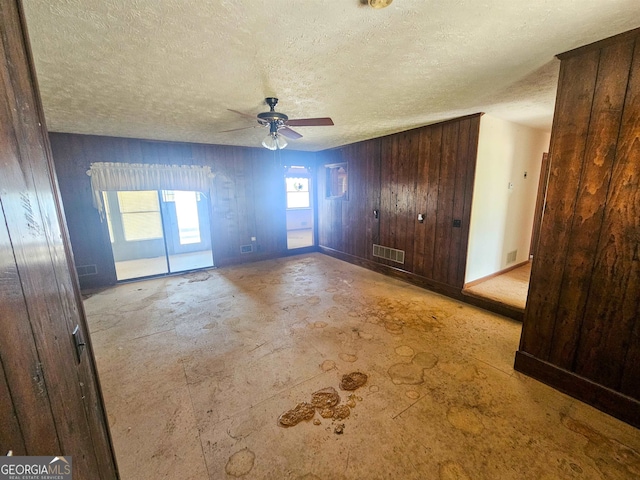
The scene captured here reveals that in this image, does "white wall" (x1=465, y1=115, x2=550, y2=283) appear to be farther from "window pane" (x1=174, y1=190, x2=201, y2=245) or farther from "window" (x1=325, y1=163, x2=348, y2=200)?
"window pane" (x1=174, y1=190, x2=201, y2=245)

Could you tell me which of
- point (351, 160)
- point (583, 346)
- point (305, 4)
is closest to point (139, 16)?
point (305, 4)

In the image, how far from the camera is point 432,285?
392cm

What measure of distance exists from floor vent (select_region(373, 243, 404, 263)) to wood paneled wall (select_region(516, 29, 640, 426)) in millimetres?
2435

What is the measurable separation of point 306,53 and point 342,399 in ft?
8.22

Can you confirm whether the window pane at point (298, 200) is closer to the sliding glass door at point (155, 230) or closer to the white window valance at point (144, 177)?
the sliding glass door at point (155, 230)

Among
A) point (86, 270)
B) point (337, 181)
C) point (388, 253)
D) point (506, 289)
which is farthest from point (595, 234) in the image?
point (86, 270)

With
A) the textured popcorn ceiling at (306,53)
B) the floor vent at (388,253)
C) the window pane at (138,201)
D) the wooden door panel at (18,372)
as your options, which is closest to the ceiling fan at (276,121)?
the textured popcorn ceiling at (306,53)

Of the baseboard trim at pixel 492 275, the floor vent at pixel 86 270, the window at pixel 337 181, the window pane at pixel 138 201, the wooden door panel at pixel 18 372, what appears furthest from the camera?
the window pane at pixel 138 201

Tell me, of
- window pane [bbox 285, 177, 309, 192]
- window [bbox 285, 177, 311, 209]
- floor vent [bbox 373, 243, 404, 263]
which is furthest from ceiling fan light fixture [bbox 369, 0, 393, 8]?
window pane [bbox 285, 177, 309, 192]

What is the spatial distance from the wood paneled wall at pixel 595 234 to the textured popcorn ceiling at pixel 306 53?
304 millimetres

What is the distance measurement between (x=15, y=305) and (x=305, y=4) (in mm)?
1690

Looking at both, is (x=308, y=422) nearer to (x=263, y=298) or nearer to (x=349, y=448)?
(x=349, y=448)

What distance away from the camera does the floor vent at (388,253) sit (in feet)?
14.6

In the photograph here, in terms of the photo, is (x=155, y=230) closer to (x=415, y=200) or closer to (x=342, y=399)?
(x=415, y=200)
